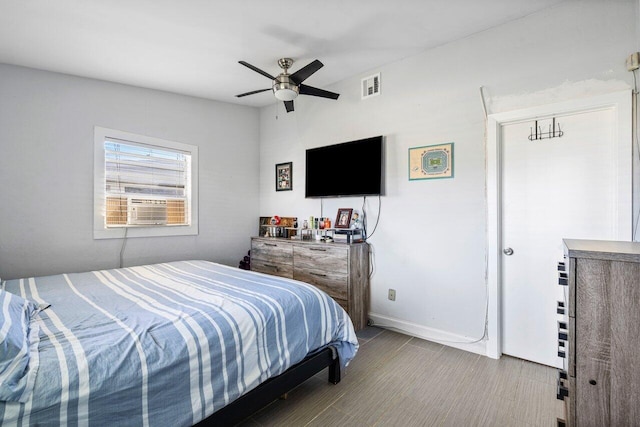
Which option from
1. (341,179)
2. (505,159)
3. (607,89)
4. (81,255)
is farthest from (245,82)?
(607,89)

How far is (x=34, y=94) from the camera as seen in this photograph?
2969 mm

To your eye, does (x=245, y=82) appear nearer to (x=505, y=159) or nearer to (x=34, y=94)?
(x=34, y=94)

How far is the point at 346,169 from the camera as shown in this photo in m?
3.48

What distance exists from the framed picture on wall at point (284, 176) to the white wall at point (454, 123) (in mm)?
767

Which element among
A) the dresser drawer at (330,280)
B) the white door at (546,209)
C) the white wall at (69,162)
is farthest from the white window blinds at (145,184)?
the white door at (546,209)

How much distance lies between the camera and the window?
3.33 metres

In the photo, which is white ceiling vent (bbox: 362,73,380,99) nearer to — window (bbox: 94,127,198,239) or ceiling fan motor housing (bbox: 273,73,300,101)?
ceiling fan motor housing (bbox: 273,73,300,101)

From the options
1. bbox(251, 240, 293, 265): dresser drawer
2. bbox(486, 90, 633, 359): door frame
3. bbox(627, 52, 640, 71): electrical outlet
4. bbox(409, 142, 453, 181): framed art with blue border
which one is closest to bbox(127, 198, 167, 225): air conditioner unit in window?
bbox(251, 240, 293, 265): dresser drawer

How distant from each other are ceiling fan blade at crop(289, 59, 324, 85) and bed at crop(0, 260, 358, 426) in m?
1.75

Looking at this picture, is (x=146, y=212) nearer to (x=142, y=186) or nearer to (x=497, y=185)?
(x=142, y=186)

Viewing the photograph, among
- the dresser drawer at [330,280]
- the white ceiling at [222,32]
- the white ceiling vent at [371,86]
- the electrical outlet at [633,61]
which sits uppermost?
the white ceiling at [222,32]

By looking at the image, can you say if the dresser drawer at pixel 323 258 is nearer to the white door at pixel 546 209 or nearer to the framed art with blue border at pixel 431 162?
the framed art with blue border at pixel 431 162

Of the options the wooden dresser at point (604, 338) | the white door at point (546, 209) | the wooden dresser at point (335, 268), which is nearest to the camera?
the wooden dresser at point (604, 338)

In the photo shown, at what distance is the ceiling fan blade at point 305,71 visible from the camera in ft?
8.10
